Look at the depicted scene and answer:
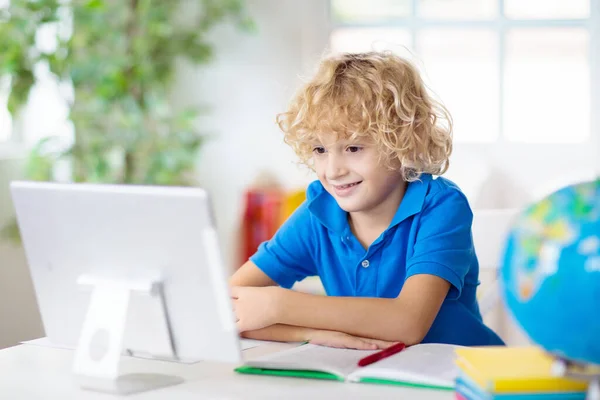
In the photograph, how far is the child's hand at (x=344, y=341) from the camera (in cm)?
134

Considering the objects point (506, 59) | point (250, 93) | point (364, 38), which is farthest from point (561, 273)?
point (250, 93)

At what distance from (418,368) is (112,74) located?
7.33ft

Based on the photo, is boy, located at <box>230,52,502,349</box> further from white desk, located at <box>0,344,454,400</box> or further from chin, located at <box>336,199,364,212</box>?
white desk, located at <box>0,344,454,400</box>

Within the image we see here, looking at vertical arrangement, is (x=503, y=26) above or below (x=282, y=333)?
above

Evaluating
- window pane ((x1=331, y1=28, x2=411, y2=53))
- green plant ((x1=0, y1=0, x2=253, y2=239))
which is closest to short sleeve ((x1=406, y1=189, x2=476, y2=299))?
green plant ((x1=0, y1=0, x2=253, y2=239))

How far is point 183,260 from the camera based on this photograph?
1094 mm

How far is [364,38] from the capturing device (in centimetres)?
358

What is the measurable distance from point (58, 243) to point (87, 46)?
2110mm

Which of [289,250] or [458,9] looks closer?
[289,250]

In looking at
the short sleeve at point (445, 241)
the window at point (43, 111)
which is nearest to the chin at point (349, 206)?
the short sleeve at point (445, 241)

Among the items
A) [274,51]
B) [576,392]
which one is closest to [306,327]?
[576,392]

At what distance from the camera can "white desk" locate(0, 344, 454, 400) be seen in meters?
1.11

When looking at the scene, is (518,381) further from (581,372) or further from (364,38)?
(364,38)

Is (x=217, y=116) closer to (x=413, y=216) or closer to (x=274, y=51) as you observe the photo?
(x=274, y=51)
